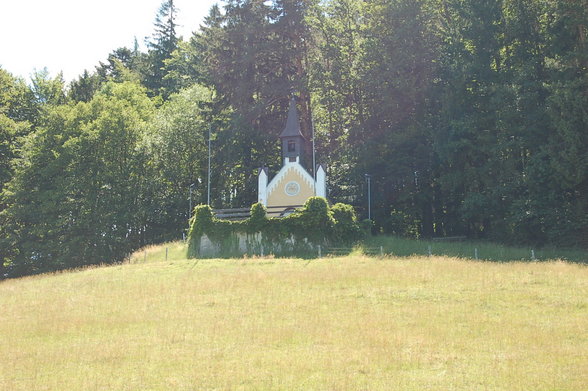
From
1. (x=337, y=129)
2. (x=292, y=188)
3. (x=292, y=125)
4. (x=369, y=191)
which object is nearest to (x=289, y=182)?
(x=292, y=188)

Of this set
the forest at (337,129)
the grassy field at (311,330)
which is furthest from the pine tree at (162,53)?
the grassy field at (311,330)

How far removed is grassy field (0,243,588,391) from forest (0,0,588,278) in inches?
562

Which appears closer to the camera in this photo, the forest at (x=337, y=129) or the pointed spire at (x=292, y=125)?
the forest at (x=337, y=129)

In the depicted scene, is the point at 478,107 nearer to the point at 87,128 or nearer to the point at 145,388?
the point at 87,128

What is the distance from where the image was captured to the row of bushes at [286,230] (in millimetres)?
40031

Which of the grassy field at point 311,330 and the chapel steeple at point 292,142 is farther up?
the chapel steeple at point 292,142

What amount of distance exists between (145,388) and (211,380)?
146cm

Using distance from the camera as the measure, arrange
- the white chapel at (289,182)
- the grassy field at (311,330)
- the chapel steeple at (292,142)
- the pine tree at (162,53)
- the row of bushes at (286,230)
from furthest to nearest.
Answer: the pine tree at (162,53) → the chapel steeple at (292,142) → the white chapel at (289,182) → the row of bushes at (286,230) → the grassy field at (311,330)

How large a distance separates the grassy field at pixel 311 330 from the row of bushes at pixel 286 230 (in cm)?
972

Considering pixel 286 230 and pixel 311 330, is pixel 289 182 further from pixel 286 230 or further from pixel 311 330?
pixel 311 330

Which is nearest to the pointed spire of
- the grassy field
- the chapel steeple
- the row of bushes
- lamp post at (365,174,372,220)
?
the chapel steeple

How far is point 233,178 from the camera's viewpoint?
182 feet

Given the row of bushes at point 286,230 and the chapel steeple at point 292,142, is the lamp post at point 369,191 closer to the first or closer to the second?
the row of bushes at point 286,230

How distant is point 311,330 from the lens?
1800cm
